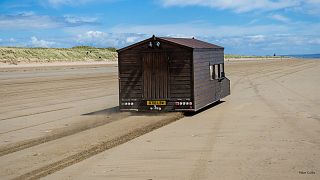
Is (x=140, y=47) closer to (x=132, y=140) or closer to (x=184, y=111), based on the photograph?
(x=184, y=111)

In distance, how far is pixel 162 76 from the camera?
641 inches

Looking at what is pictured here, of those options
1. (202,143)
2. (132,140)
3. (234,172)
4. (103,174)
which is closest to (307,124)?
(202,143)

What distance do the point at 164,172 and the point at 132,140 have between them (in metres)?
3.26

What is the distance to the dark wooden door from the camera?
640 inches

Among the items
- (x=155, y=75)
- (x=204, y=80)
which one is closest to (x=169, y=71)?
(x=155, y=75)

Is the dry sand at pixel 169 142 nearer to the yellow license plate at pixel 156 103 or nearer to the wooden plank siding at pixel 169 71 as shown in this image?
the yellow license plate at pixel 156 103

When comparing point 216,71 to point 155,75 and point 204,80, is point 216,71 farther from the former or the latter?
point 155,75

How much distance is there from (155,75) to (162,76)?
24cm

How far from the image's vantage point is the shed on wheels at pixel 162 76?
1608 centimetres

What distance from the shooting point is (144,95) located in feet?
54.4

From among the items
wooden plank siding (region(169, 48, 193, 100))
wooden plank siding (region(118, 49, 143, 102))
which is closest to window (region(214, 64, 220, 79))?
wooden plank siding (region(169, 48, 193, 100))

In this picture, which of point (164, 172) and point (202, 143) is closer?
point (164, 172)

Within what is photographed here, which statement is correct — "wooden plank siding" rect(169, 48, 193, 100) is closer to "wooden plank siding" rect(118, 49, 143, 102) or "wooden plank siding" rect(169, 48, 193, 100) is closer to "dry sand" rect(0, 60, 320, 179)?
"dry sand" rect(0, 60, 320, 179)

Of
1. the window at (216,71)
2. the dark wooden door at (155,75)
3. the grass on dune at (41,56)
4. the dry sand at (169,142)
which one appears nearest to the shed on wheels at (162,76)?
the dark wooden door at (155,75)
